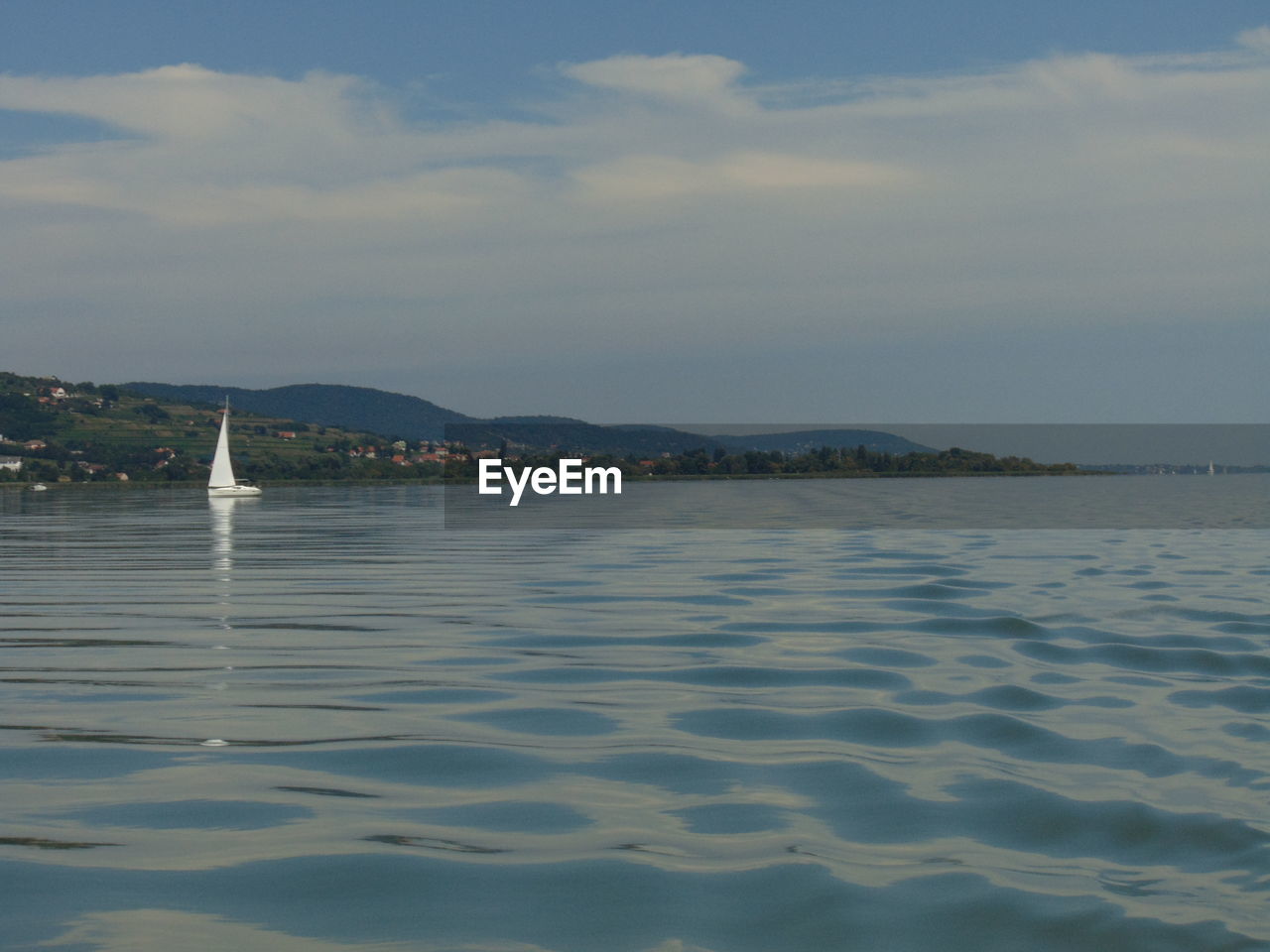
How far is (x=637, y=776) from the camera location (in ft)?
28.2

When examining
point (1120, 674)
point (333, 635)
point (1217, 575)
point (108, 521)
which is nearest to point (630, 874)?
point (1120, 674)

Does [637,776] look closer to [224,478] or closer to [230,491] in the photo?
[230,491]

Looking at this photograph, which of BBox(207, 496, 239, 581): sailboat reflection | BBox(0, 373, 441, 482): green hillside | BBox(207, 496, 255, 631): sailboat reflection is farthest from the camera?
BBox(0, 373, 441, 482): green hillside


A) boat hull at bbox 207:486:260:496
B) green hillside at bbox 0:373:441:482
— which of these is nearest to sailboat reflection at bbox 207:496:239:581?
boat hull at bbox 207:486:260:496

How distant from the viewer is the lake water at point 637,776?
6.00 m

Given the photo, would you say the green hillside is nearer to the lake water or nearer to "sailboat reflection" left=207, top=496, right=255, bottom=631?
"sailboat reflection" left=207, top=496, right=255, bottom=631

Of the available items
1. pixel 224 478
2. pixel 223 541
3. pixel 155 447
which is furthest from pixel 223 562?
pixel 155 447

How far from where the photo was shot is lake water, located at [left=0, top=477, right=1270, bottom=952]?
236 inches

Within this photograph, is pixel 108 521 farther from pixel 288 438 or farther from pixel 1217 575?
pixel 288 438

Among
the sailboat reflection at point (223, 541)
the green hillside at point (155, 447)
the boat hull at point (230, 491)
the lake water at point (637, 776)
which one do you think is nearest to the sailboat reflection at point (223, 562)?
the sailboat reflection at point (223, 541)

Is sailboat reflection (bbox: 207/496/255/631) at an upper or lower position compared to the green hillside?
lower

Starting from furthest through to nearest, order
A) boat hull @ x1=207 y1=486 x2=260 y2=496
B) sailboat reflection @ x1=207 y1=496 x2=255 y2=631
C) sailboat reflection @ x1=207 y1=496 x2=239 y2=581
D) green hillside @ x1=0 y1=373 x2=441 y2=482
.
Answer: green hillside @ x1=0 y1=373 x2=441 y2=482
boat hull @ x1=207 y1=486 x2=260 y2=496
sailboat reflection @ x1=207 y1=496 x2=239 y2=581
sailboat reflection @ x1=207 y1=496 x2=255 y2=631

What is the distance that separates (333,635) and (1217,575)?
1807cm

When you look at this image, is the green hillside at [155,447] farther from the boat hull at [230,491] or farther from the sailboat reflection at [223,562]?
the sailboat reflection at [223,562]
